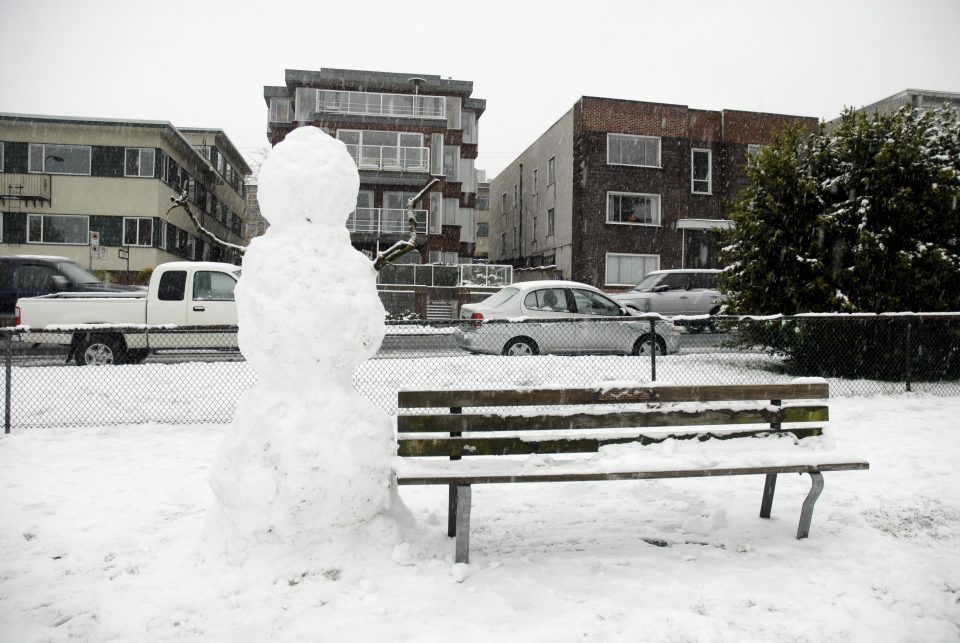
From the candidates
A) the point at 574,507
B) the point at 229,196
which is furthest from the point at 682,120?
the point at 229,196

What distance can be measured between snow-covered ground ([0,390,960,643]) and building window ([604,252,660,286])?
78.1 feet

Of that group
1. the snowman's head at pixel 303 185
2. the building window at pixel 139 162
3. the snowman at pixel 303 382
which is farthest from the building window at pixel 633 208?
the snowman at pixel 303 382

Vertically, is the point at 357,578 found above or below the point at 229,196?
below

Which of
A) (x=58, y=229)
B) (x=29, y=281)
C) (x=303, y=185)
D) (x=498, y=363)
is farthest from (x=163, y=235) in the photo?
(x=303, y=185)

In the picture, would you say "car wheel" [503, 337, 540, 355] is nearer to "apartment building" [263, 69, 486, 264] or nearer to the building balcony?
"apartment building" [263, 69, 486, 264]

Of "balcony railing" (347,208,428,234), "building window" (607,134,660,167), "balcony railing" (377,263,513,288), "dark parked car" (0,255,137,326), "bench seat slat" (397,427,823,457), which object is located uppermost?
"building window" (607,134,660,167)

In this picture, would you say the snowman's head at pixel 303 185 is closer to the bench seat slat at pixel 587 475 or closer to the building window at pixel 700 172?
the bench seat slat at pixel 587 475

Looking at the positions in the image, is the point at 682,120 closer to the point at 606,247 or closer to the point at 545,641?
the point at 606,247

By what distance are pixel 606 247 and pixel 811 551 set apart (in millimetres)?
25338

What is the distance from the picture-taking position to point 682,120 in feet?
94.3

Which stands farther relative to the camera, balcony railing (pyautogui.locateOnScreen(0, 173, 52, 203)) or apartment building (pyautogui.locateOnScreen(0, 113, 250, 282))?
apartment building (pyautogui.locateOnScreen(0, 113, 250, 282))

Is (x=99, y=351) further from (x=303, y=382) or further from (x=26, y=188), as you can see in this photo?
(x=26, y=188)

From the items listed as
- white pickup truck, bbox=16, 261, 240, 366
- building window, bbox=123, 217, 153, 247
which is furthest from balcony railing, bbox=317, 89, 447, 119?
white pickup truck, bbox=16, 261, 240, 366

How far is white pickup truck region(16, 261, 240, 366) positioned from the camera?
9.45 metres
